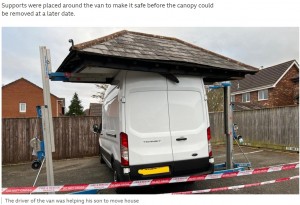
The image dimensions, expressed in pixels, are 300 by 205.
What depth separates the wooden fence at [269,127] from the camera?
415 inches

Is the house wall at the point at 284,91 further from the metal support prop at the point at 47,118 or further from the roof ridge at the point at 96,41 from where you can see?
the metal support prop at the point at 47,118

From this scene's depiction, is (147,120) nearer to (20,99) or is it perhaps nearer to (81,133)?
(81,133)

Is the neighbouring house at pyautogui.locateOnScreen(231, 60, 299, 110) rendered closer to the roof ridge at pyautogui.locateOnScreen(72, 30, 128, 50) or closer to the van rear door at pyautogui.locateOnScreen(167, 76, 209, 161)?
the van rear door at pyautogui.locateOnScreen(167, 76, 209, 161)

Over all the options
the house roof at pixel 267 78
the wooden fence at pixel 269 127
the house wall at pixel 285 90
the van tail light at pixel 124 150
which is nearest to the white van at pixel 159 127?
the van tail light at pixel 124 150

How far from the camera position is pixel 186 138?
496 centimetres

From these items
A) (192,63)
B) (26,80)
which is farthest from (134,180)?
(26,80)

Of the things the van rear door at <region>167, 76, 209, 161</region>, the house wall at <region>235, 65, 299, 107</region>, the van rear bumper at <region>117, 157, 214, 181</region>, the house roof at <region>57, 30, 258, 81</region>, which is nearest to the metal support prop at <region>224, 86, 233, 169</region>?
the house roof at <region>57, 30, 258, 81</region>

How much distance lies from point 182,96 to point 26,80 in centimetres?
3785

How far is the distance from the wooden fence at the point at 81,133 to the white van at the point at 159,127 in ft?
22.1

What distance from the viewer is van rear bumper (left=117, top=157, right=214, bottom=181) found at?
462 cm

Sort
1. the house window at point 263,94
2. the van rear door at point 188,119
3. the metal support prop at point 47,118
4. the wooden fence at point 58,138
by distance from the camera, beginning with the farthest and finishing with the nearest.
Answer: the house window at point 263,94
the wooden fence at point 58,138
the van rear door at point 188,119
the metal support prop at point 47,118

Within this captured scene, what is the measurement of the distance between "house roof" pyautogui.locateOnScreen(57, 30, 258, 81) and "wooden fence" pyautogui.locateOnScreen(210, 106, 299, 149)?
18.9ft

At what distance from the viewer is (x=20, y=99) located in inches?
1449
